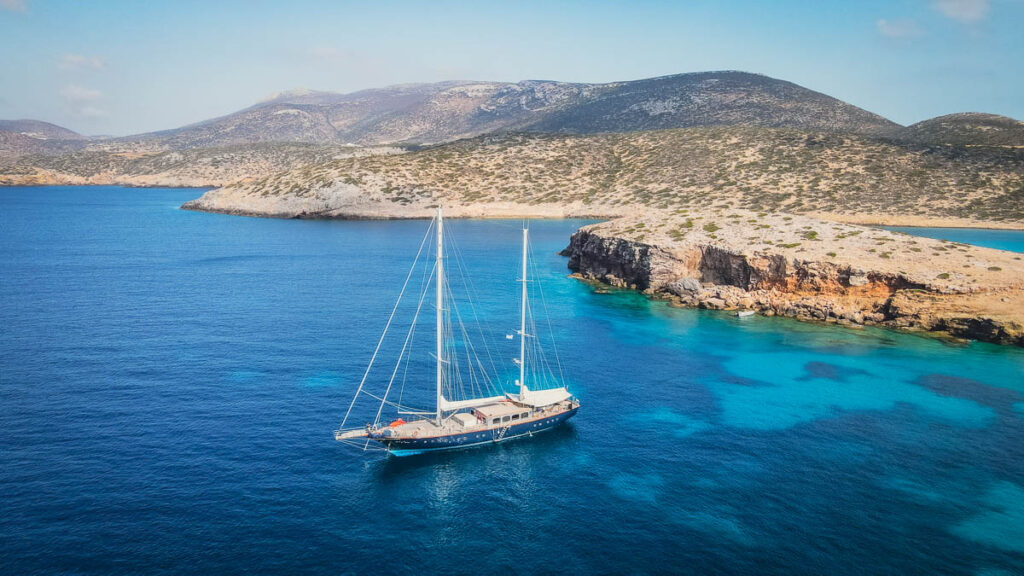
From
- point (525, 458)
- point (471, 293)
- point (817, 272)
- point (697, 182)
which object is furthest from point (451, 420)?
point (697, 182)

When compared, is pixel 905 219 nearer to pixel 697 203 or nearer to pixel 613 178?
pixel 697 203

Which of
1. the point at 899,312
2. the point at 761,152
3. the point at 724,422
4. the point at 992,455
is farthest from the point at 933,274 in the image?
the point at 761,152

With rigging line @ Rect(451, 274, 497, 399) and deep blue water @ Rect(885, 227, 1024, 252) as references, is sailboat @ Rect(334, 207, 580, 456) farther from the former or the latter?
deep blue water @ Rect(885, 227, 1024, 252)

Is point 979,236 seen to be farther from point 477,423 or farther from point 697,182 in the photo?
point 477,423

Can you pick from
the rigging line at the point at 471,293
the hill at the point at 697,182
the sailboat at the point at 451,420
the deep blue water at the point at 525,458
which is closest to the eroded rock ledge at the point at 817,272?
the deep blue water at the point at 525,458

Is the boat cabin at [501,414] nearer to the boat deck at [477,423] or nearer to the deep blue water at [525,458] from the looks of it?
the boat deck at [477,423]

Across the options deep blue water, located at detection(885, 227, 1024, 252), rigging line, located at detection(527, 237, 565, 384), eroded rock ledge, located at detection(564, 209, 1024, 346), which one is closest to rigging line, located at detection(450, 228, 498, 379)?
rigging line, located at detection(527, 237, 565, 384)
